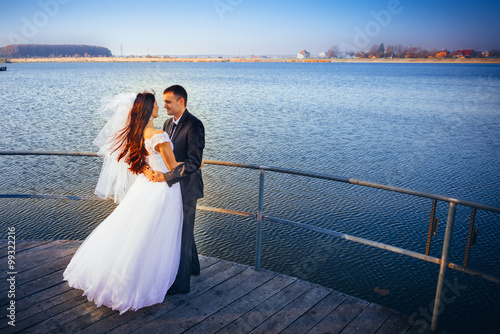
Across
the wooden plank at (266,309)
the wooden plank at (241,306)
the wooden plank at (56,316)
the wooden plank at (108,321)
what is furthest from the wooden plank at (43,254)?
the wooden plank at (266,309)

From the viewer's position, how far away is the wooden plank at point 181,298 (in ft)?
9.48

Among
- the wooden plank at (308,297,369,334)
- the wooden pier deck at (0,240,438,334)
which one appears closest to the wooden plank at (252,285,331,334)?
the wooden pier deck at (0,240,438,334)

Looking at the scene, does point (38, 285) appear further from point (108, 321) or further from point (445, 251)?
point (445, 251)

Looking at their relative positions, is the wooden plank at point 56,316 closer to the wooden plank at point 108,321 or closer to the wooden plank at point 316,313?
the wooden plank at point 108,321

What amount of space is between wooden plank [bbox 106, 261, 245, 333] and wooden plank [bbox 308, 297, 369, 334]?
3.28 ft

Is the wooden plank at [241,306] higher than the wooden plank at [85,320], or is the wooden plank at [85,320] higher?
the wooden plank at [241,306]

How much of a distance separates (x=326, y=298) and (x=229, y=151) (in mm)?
12196

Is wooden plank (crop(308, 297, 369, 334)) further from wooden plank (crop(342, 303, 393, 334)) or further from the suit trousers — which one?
the suit trousers

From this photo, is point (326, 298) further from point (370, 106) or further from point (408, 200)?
point (370, 106)

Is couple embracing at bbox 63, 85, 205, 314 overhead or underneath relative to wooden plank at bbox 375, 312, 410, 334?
overhead

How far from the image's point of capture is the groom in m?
3.15

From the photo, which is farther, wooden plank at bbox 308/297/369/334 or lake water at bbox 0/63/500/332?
lake water at bbox 0/63/500/332

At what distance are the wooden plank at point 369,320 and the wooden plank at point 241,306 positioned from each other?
0.71 m

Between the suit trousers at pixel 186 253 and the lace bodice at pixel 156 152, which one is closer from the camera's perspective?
the lace bodice at pixel 156 152
